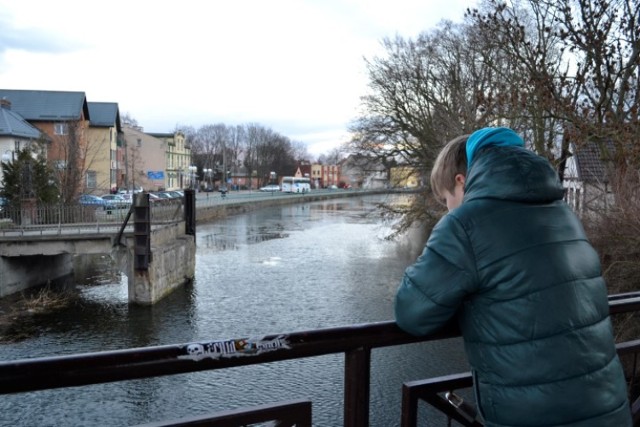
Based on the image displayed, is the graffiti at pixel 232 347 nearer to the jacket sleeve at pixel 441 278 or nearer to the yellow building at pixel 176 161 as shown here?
the jacket sleeve at pixel 441 278

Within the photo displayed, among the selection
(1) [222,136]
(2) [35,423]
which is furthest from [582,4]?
(1) [222,136]

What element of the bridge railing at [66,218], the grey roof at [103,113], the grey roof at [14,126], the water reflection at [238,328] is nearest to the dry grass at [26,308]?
the water reflection at [238,328]

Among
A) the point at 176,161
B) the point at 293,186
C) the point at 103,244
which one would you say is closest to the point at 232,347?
the point at 103,244

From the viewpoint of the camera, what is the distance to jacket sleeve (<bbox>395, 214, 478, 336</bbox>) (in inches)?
66.4

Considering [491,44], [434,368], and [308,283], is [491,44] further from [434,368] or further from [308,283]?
[308,283]

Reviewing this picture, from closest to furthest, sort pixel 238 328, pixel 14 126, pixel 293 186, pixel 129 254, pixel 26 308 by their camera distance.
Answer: pixel 238 328 → pixel 26 308 → pixel 129 254 → pixel 14 126 → pixel 293 186

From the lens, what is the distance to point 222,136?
410ft

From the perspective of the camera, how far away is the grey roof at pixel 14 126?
45219 mm

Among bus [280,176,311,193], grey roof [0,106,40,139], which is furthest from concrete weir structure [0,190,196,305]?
bus [280,176,311,193]

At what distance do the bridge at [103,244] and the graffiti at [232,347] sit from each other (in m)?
18.3

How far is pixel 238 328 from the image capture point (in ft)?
55.3

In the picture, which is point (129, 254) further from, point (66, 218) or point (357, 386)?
point (357, 386)

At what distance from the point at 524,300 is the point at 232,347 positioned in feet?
2.86

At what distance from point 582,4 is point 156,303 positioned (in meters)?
15.5
